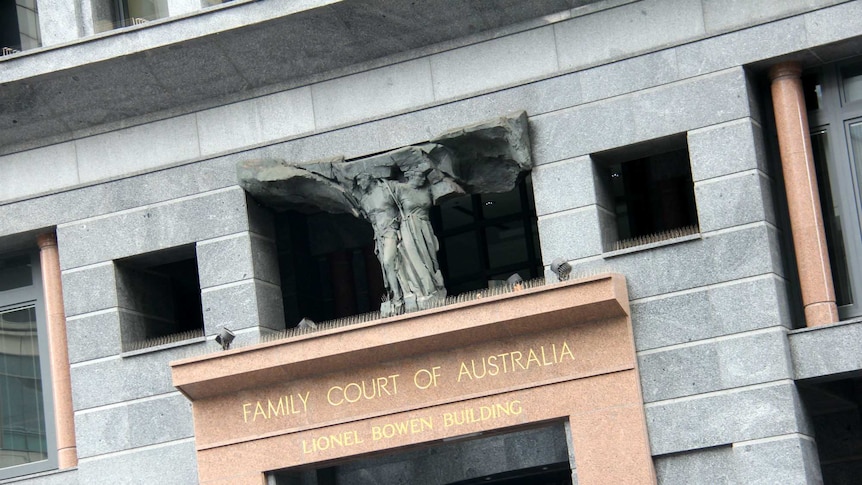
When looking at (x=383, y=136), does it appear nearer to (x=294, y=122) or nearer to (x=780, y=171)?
(x=294, y=122)

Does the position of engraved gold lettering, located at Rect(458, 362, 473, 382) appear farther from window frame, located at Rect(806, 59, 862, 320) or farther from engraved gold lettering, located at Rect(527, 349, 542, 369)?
window frame, located at Rect(806, 59, 862, 320)

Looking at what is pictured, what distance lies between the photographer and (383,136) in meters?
27.5

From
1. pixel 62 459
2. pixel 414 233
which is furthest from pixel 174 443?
pixel 414 233

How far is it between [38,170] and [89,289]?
2271 mm

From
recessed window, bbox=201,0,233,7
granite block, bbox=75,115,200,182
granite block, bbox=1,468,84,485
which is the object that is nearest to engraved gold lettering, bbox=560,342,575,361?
granite block, bbox=75,115,200,182

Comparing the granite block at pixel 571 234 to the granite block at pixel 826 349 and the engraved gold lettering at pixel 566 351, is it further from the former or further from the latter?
the granite block at pixel 826 349

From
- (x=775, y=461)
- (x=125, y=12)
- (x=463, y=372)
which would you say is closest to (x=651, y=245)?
(x=463, y=372)

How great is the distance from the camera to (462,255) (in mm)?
29734

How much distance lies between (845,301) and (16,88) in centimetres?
1348

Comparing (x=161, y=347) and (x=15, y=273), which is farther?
(x=15, y=273)

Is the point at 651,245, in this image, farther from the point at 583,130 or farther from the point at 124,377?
the point at 124,377

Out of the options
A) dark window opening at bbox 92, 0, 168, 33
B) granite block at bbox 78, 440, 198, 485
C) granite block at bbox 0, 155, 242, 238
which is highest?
dark window opening at bbox 92, 0, 168, 33

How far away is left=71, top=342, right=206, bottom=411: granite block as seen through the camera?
28141 millimetres

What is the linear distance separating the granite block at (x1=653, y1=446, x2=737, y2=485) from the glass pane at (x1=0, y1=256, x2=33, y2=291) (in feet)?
38.4
